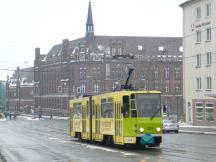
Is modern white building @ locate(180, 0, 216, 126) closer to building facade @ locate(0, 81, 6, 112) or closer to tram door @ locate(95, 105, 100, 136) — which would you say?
tram door @ locate(95, 105, 100, 136)

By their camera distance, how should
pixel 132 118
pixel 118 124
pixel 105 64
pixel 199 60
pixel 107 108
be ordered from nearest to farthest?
1. pixel 132 118
2. pixel 118 124
3. pixel 107 108
4. pixel 199 60
5. pixel 105 64

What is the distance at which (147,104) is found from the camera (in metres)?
29.2

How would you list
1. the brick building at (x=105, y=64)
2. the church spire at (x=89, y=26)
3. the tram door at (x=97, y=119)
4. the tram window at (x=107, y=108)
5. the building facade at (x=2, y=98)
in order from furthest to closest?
the building facade at (x=2, y=98) < the church spire at (x=89, y=26) < the brick building at (x=105, y=64) < the tram door at (x=97, y=119) < the tram window at (x=107, y=108)

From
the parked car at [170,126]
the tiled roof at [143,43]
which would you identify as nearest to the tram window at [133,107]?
the parked car at [170,126]

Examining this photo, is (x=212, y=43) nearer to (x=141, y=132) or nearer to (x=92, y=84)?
(x=141, y=132)

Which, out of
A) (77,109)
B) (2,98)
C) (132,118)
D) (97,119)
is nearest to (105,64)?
(2,98)

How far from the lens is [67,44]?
16050 centimetres

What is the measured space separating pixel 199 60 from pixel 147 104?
161 ft

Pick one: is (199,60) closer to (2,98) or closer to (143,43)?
(143,43)

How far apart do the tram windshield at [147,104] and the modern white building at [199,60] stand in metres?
41.6

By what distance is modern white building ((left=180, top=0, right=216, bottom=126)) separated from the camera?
73375 mm

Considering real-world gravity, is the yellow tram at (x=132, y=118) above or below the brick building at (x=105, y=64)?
below

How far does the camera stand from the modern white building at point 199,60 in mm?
73375

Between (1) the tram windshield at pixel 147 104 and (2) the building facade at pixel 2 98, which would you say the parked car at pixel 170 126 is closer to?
(1) the tram windshield at pixel 147 104
